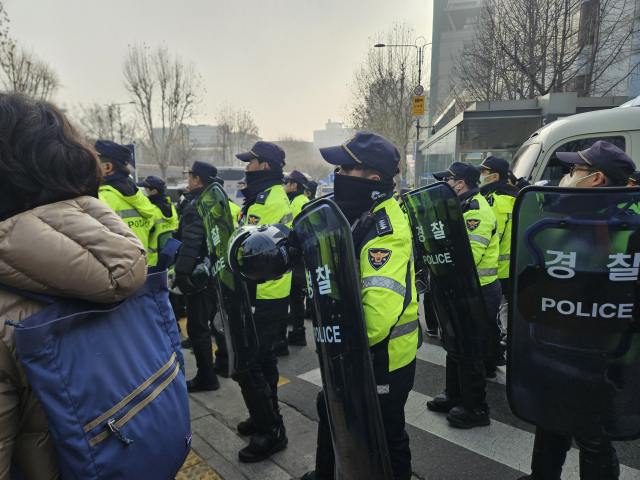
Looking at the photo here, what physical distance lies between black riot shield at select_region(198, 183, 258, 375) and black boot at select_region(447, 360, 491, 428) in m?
1.61

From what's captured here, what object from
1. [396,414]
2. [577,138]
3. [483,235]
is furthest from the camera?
[577,138]

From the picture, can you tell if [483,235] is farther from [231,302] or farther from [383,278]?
[231,302]

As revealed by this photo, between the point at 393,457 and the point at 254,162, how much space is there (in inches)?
103

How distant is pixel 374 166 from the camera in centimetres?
200

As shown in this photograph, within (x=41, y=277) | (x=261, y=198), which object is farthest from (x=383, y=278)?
(x=261, y=198)

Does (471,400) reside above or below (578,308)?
below

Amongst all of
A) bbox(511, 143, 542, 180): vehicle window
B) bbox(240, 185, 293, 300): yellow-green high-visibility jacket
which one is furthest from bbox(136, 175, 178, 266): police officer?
bbox(511, 143, 542, 180): vehicle window

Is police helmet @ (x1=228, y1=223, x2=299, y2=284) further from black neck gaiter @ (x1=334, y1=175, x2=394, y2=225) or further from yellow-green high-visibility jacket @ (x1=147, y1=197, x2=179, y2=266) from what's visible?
yellow-green high-visibility jacket @ (x1=147, y1=197, x2=179, y2=266)

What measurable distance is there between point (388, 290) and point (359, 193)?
549 mm

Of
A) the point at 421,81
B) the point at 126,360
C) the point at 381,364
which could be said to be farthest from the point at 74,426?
the point at 421,81

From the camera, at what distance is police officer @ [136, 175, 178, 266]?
4.68m

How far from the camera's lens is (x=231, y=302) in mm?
2756

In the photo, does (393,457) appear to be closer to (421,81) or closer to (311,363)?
(311,363)

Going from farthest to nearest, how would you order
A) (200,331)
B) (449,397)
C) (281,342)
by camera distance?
(281,342) → (200,331) → (449,397)
